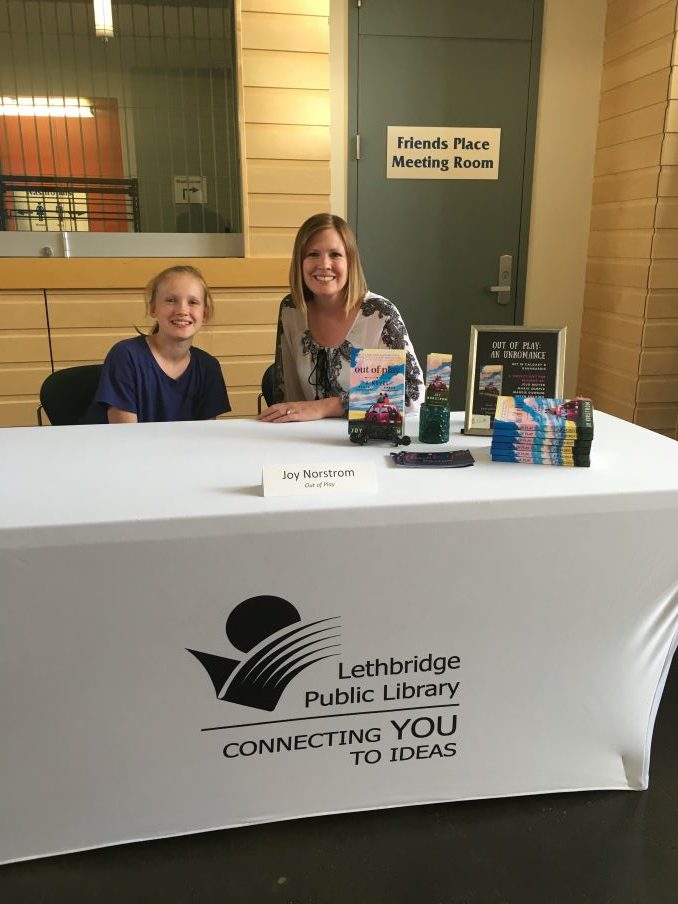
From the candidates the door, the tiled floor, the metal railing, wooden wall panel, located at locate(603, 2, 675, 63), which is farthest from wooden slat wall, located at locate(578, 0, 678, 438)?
the tiled floor

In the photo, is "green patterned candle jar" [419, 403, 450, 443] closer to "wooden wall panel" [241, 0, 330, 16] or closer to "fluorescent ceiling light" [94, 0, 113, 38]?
"wooden wall panel" [241, 0, 330, 16]

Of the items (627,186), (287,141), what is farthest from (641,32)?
(287,141)

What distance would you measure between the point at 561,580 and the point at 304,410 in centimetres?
77

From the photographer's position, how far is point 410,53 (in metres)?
3.49

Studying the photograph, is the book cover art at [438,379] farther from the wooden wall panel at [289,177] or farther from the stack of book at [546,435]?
the wooden wall panel at [289,177]

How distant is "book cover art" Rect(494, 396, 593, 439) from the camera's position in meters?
1.33

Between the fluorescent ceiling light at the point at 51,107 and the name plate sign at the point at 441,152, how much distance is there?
58.5 inches

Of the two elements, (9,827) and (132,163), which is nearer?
(9,827)

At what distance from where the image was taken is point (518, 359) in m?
1.53

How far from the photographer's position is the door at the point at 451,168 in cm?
348

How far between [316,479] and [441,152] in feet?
9.82

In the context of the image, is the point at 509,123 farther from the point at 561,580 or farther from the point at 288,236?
the point at 561,580

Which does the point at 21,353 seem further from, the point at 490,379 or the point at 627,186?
the point at 627,186

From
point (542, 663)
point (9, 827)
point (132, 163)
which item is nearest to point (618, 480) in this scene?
point (542, 663)
